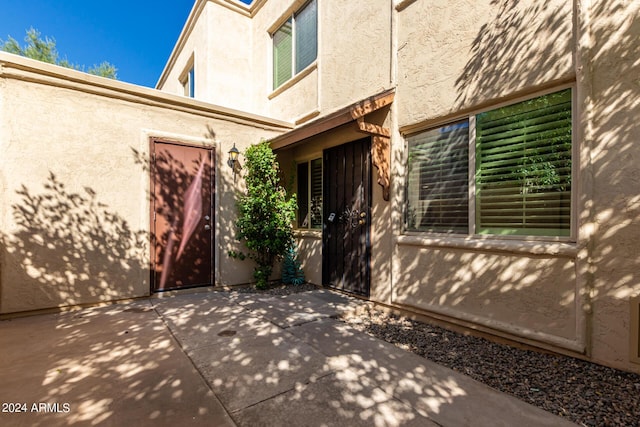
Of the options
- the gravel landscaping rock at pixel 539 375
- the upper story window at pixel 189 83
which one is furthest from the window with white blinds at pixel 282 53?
the gravel landscaping rock at pixel 539 375

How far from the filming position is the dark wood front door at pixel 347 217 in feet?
16.2

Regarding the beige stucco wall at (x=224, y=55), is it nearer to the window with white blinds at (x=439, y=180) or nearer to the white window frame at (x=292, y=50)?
the white window frame at (x=292, y=50)

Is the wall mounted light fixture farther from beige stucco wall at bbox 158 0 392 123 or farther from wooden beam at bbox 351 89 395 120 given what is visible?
wooden beam at bbox 351 89 395 120

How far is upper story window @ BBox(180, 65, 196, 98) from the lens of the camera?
1009 centimetres

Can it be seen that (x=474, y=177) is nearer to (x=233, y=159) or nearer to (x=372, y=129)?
(x=372, y=129)

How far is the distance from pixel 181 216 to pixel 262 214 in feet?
4.60

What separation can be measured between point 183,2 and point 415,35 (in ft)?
49.5

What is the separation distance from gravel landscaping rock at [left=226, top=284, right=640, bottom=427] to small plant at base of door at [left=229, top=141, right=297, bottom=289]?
2.54m

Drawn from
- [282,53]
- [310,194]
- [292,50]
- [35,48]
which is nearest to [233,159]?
[310,194]

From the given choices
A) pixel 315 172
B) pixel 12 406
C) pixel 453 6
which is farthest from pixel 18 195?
pixel 453 6

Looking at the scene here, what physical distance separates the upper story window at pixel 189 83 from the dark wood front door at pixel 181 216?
5.56m

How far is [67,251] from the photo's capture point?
434 cm

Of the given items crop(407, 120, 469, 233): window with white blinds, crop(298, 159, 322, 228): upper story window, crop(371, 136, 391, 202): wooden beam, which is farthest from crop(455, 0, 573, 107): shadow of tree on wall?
crop(298, 159, 322, 228): upper story window

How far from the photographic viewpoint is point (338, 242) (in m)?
5.47
